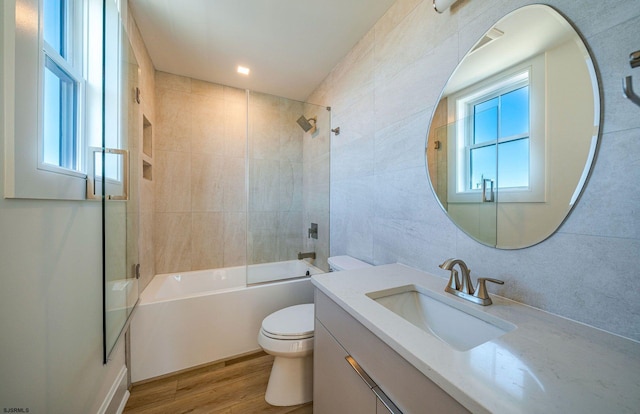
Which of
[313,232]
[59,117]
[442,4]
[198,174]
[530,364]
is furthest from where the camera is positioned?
[198,174]

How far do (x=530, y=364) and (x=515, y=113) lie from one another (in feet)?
2.76

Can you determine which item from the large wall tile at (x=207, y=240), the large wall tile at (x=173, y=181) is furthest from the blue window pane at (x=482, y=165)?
the large wall tile at (x=173, y=181)

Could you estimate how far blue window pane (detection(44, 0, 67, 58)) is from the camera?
2.64ft

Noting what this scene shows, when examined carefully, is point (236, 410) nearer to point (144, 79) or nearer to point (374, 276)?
point (374, 276)

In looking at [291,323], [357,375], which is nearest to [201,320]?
[291,323]

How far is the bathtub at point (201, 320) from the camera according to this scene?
1.54 meters

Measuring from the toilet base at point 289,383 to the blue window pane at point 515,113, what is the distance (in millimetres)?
1550

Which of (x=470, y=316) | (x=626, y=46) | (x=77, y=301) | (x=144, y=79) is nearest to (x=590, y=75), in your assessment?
(x=626, y=46)

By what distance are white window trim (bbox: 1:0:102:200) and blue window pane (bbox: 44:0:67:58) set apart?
0.39ft

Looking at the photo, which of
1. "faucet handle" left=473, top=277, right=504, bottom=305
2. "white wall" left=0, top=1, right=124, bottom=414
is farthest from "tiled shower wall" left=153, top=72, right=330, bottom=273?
"faucet handle" left=473, top=277, right=504, bottom=305

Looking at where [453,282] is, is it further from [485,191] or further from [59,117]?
[59,117]

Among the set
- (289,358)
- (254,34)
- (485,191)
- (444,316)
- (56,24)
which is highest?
(254,34)

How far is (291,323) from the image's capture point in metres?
1.43

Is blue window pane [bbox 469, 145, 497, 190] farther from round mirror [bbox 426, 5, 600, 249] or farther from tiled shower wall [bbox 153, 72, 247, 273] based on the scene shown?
tiled shower wall [bbox 153, 72, 247, 273]
